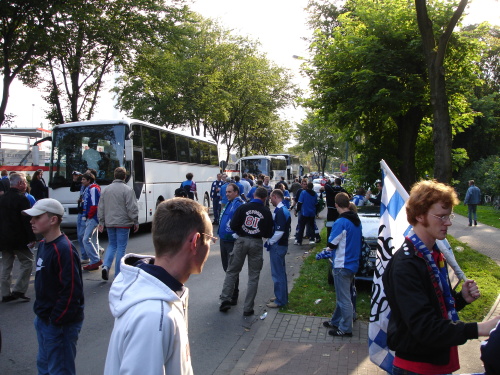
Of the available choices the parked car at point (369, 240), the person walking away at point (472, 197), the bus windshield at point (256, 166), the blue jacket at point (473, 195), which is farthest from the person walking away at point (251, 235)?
the bus windshield at point (256, 166)

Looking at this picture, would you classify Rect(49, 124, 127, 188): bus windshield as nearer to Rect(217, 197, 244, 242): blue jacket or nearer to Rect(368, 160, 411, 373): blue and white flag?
Rect(217, 197, 244, 242): blue jacket

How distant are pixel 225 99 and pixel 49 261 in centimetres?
3182

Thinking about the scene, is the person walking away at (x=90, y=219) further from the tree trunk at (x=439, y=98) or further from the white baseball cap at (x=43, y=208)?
the tree trunk at (x=439, y=98)

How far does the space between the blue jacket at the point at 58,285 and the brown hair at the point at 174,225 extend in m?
2.22

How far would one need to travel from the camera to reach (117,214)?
838 centimetres

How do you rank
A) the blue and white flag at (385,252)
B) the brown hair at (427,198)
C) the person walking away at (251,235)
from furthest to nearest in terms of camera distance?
the person walking away at (251,235) < the blue and white flag at (385,252) < the brown hair at (427,198)

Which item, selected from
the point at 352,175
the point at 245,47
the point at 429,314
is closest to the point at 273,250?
the point at 429,314

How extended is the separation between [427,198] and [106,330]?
4870 mm

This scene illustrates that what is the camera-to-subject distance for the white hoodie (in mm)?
1537

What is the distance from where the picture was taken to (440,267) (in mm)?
2854

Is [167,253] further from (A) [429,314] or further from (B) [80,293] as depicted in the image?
(B) [80,293]

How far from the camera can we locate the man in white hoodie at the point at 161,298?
154 centimetres

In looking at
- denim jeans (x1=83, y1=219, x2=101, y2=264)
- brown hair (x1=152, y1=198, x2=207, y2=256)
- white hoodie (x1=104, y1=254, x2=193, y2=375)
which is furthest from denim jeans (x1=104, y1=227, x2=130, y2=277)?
white hoodie (x1=104, y1=254, x2=193, y2=375)

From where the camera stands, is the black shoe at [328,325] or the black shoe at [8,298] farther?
the black shoe at [8,298]
